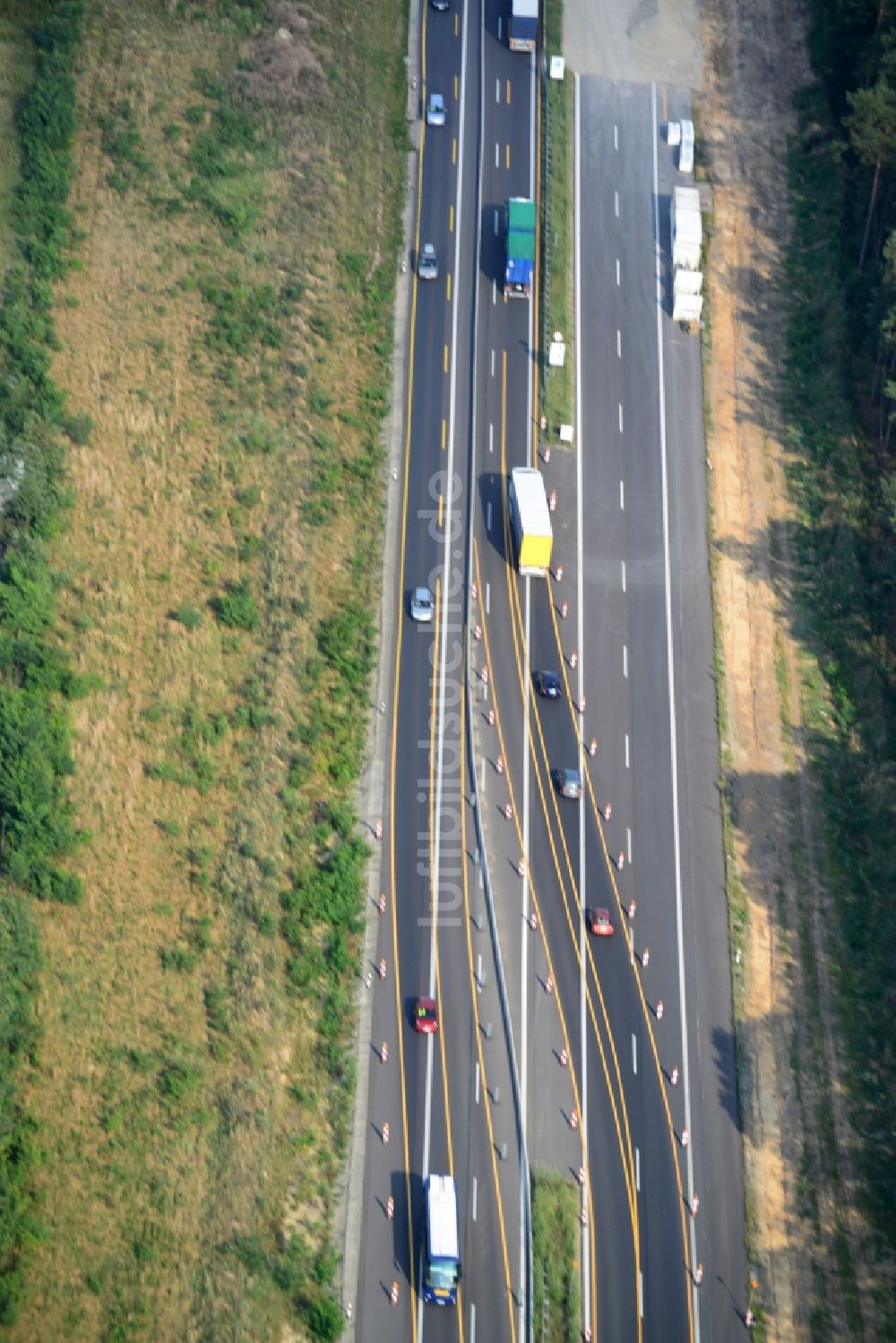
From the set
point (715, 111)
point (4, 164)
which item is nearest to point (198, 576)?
point (4, 164)

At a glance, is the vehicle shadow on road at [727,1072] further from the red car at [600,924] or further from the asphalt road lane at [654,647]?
the red car at [600,924]

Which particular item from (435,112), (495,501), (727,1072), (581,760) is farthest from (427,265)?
(727,1072)

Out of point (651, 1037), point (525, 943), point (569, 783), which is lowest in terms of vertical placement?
point (651, 1037)

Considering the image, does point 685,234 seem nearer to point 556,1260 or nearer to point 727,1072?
point 727,1072

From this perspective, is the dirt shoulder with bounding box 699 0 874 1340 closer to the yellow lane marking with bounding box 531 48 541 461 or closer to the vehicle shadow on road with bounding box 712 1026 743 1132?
the vehicle shadow on road with bounding box 712 1026 743 1132

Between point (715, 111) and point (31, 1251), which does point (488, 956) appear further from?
point (715, 111)

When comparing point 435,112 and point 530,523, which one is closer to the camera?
point 530,523

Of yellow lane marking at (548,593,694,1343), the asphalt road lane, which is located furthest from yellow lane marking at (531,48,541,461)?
yellow lane marking at (548,593,694,1343)
